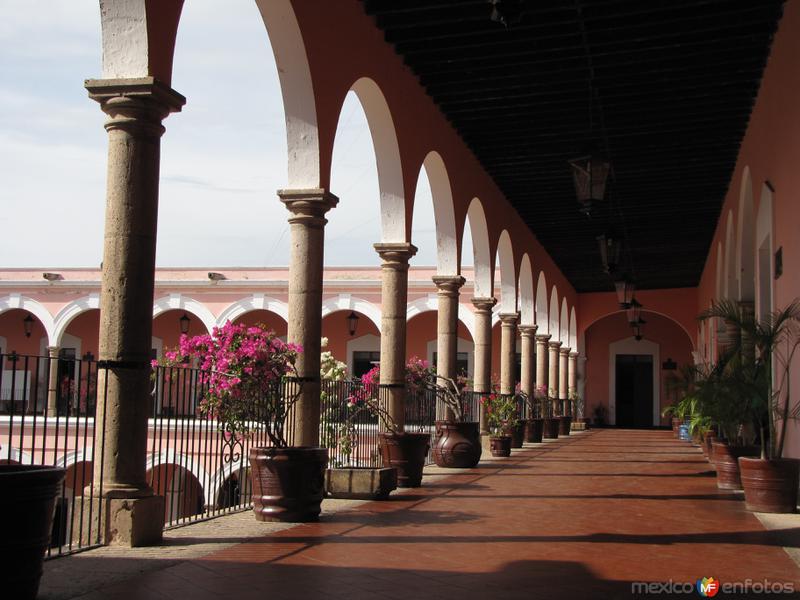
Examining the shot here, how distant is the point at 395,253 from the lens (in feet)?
38.2

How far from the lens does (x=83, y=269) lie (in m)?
27.6

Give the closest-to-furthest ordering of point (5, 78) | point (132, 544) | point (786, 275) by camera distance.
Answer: point (132, 544) → point (5, 78) → point (786, 275)

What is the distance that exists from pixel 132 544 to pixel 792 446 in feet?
23.1

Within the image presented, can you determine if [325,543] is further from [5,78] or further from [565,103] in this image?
[565,103]

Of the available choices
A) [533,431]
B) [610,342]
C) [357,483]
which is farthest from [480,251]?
[610,342]

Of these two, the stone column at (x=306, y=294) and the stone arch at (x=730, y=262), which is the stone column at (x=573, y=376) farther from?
the stone column at (x=306, y=294)

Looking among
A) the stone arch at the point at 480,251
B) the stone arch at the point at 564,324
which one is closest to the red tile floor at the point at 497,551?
the stone arch at the point at 480,251

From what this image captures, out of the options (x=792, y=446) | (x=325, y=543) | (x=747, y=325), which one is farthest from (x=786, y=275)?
(x=325, y=543)

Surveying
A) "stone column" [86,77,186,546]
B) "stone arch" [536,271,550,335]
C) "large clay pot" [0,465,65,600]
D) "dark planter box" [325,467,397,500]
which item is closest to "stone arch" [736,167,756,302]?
"dark planter box" [325,467,397,500]

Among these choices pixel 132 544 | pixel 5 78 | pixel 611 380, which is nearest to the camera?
pixel 132 544

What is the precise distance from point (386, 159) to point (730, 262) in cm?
762

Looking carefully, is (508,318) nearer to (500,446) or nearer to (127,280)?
(500,446)

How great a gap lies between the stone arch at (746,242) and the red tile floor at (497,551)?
15.9 ft

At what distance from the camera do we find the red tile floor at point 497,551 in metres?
4.85
